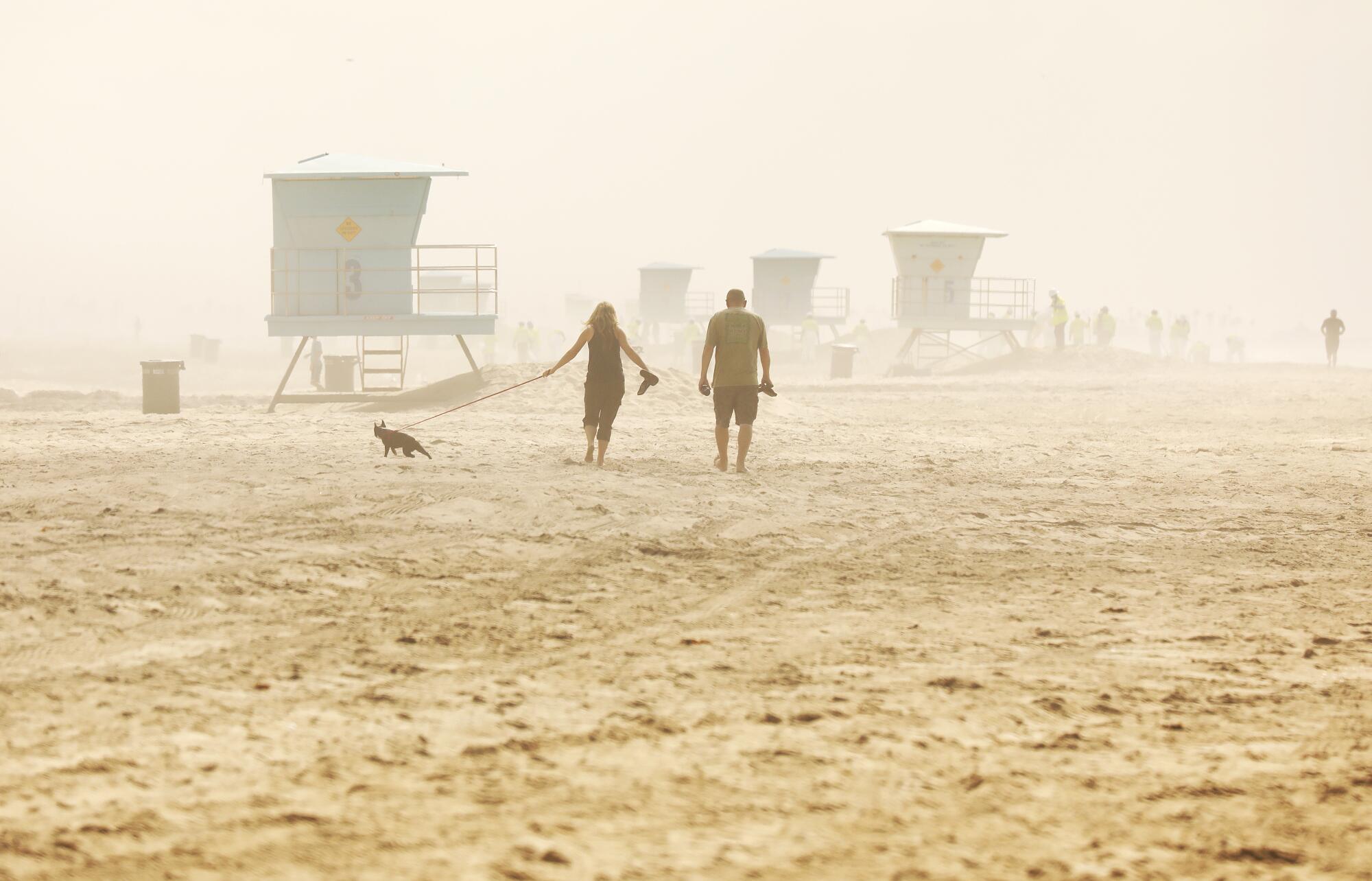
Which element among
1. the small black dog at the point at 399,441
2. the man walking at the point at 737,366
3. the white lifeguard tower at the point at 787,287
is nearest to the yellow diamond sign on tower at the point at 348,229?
the small black dog at the point at 399,441

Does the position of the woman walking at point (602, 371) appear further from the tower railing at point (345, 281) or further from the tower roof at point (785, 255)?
the tower roof at point (785, 255)

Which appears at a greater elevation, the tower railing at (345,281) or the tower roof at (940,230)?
the tower roof at (940,230)

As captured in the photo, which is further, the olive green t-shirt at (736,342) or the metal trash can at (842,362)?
the metal trash can at (842,362)

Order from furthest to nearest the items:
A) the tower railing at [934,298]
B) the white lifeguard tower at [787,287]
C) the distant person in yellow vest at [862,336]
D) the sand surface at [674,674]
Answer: the distant person in yellow vest at [862,336] < the white lifeguard tower at [787,287] < the tower railing at [934,298] < the sand surface at [674,674]

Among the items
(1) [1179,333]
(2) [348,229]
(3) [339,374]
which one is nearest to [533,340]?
(1) [1179,333]

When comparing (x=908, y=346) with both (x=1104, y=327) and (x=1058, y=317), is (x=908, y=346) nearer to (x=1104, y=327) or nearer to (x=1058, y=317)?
(x=1058, y=317)

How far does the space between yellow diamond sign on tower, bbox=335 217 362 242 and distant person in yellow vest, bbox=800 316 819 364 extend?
2297 centimetres

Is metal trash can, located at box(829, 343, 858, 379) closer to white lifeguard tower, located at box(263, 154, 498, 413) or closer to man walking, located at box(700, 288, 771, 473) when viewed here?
white lifeguard tower, located at box(263, 154, 498, 413)

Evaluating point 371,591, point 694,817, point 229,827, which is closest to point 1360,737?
point 694,817

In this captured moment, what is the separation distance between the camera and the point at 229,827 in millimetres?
3738

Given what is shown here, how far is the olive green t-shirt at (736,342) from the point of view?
11695mm

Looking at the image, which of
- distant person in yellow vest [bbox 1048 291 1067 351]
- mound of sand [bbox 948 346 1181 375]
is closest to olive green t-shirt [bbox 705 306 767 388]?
mound of sand [bbox 948 346 1181 375]

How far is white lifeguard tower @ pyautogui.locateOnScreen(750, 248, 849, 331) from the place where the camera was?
139ft

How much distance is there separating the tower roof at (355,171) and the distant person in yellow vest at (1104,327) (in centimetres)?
2548
